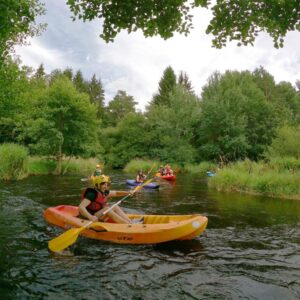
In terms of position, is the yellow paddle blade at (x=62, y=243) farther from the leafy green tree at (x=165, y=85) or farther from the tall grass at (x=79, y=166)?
the leafy green tree at (x=165, y=85)

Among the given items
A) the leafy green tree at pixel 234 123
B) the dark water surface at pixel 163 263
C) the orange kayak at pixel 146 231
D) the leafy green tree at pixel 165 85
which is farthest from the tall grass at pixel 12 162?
the leafy green tree at pixel 165 85

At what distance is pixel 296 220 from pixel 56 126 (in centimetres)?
1929

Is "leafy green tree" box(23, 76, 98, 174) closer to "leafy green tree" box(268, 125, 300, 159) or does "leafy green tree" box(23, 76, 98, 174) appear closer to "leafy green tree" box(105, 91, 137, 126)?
"leafy green tree" box(268, 125, 300, 159)

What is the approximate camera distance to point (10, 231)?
7.36 meters

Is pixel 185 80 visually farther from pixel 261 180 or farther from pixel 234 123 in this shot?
pixel 261 180

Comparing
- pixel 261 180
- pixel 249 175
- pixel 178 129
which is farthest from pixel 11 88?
pixel 178 129

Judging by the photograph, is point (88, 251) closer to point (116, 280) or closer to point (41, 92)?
point (116, 280)

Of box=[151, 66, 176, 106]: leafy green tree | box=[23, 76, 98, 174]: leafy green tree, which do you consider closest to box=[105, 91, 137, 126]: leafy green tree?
box=[151, 66, 176, 106]: leafy green tree

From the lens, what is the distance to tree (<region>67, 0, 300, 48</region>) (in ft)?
12.9

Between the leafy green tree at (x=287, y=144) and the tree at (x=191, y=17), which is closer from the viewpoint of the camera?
the tree at (x=191, y=17)

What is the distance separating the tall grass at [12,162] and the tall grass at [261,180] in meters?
9.84

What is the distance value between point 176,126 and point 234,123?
19.1 feet

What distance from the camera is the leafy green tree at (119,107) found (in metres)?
54.2

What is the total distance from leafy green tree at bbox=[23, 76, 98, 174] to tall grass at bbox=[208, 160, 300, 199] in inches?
479
